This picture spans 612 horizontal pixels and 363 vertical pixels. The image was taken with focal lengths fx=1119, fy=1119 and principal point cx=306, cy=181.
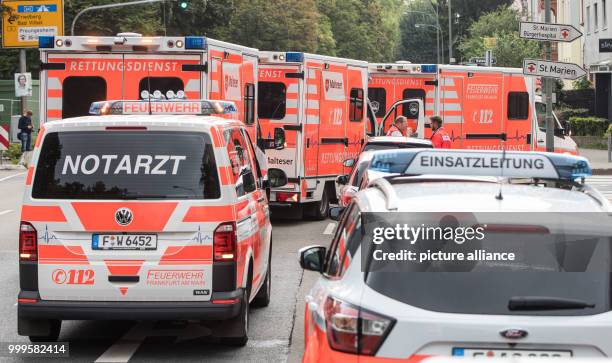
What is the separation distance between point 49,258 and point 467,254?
3.91 meters

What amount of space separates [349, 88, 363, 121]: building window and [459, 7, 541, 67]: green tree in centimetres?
3759

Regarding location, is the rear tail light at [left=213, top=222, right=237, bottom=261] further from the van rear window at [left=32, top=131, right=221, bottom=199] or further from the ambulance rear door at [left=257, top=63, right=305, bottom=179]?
the ambulance rear door at [left=257, top=63, right=305, bottom=179]

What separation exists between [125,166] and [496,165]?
359 centimetres

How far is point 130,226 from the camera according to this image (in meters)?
7.89

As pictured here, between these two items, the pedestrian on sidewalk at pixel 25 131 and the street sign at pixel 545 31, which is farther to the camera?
the pedestrian on sidewalk at pixel 25 131

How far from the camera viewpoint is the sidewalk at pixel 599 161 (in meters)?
33.4

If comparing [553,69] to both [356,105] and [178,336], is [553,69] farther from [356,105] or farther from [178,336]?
[178,336]

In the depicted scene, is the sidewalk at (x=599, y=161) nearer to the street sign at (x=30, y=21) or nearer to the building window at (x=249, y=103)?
the building window at (x=249, y=103)

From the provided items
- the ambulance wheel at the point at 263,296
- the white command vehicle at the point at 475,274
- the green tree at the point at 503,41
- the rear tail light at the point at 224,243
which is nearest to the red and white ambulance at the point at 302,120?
the ambulance wheel at the point at 263,296

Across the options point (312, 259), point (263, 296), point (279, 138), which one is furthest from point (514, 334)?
point (279, 138)

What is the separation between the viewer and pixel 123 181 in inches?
314

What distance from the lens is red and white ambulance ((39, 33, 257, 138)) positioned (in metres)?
14.1

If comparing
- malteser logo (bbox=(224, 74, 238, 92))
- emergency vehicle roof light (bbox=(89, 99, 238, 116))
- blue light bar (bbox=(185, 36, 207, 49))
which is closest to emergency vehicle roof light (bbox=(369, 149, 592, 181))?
emergency vehicle roof light (bbox=(89, 99, 238, 116))

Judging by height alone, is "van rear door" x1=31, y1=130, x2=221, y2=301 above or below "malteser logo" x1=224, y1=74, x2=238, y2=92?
below
